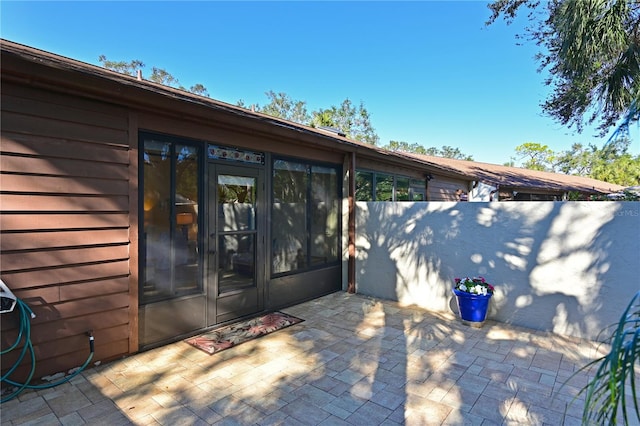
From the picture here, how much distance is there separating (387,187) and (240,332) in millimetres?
4574

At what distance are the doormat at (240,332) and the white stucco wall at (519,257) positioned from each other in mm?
1860

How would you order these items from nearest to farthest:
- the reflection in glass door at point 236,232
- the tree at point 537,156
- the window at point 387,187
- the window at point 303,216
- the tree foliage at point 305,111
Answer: the reflection in glass door at point 236,232 → the window at point 303,216 → the window at point 387,187 → the tree foliage at point 305,111 → the tree at point 537,156

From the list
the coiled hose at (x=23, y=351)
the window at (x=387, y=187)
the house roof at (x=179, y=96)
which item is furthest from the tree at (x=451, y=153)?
the coiled hose at (x=23, y=351)

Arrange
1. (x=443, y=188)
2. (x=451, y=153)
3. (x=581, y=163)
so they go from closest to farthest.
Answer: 1. (x=443, y=188)
2. (x=581, y=163)
3. (x=451, y=153)

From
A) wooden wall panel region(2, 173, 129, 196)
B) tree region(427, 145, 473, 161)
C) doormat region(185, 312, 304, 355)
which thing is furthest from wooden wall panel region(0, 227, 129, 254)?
tree region(427, 145, 473, 161)

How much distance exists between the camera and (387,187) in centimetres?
728

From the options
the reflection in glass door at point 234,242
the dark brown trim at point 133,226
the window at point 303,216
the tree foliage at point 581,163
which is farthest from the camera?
the tree foliage at point 581,163

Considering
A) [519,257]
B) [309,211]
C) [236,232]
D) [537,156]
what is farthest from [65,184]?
[537,156]

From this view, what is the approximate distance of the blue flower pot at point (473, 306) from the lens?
4.03m

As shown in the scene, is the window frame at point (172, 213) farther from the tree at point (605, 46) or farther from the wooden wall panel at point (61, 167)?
the tree at point (605, 46)

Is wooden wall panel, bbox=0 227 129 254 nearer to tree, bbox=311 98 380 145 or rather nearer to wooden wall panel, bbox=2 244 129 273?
wooden wall panel, bbox=2 244 129 273

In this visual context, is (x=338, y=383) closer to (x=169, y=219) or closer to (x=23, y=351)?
(x=169, y=219)

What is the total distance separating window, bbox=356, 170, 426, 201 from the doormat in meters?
2.89

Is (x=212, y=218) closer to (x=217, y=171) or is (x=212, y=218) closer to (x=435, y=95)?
(x=217, y=171)
